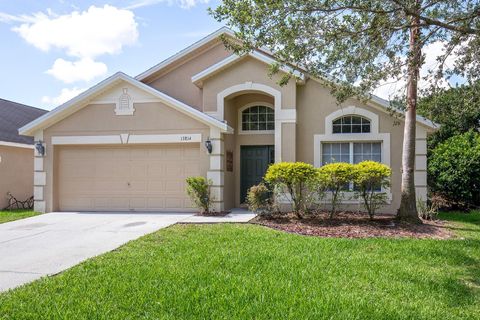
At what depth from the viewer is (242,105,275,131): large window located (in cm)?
1515

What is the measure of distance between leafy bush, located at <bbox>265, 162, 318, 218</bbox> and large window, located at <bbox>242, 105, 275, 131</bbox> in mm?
3647

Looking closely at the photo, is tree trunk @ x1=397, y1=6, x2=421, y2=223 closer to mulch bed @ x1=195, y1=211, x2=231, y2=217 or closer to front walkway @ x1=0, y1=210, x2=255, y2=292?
front walkway @ x1=0, y1=210, x2=255, y2=292

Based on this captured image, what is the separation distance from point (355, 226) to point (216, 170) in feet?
15.5

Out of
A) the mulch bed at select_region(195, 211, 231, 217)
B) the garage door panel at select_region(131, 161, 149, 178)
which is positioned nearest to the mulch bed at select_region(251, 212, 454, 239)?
the mulch bed at select_region(195, 211, 231, 217)

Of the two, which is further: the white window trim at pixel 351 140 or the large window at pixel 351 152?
the large window at pixel 351 152

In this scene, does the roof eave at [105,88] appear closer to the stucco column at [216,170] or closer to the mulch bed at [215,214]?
the stucco column at [216,170]

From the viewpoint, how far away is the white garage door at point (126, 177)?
1373cm

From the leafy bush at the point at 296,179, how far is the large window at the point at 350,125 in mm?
2756

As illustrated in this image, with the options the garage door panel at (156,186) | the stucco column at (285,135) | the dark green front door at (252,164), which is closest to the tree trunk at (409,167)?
the stucco column at (285,135)

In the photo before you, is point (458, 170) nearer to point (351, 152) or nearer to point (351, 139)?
point (351, 152)

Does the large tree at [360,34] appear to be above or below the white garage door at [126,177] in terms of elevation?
above

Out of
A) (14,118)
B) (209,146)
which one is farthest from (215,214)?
(14,118)

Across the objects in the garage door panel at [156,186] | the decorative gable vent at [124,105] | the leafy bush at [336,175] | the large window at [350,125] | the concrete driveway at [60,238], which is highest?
the decorative gable vent at [124,105]

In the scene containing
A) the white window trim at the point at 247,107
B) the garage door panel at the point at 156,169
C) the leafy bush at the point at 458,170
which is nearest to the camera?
the garage door panel at the point at 156,169
